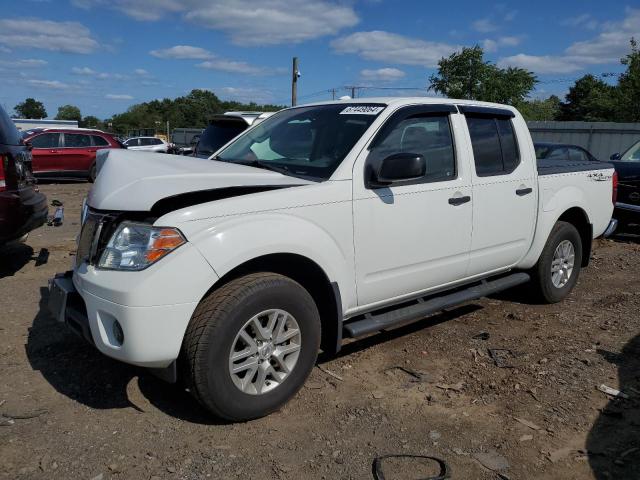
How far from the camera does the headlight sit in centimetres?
278

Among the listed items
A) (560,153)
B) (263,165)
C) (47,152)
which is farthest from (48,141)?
(263,165)

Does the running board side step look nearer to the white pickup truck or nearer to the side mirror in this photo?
the white pickup truck

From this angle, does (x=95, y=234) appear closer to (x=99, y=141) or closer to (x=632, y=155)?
(x=632, y=155)

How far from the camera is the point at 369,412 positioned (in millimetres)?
3371

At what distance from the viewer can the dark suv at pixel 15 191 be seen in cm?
523

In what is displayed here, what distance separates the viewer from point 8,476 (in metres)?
2.65

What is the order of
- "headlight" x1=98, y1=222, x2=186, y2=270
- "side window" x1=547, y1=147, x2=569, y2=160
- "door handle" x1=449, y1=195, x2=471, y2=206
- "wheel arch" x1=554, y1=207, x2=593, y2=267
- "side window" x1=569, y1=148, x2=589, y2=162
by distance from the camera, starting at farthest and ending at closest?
"side window" x1=569, y1=148, x2=589, y2=162 → "side window" x1=547, y1=147, x2=569, y2=160 → "wheel arch" x1=554, y1=207, x2=593, y2=267 → "door handle" x1=449, y1=195, x2=471, y2=206 → "headlight" x1=98, y1=222, x2=186, y2=270

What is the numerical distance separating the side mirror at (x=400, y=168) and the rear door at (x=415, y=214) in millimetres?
120

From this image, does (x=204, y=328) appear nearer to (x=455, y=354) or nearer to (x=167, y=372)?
(x=167, y=372)

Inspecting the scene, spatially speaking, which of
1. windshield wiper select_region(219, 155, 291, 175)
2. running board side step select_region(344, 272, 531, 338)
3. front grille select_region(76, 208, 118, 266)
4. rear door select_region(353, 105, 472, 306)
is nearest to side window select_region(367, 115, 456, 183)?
rear door select_region(353, 105, 472, 306)

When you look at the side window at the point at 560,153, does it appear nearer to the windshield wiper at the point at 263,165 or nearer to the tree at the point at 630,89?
the windshield wiper at the point at 263,165

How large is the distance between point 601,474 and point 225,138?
769 centimetres

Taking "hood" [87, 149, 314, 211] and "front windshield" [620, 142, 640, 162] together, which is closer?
"hood" [87, 149, 314, 211]

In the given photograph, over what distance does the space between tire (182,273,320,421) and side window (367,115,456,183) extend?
1.21m
